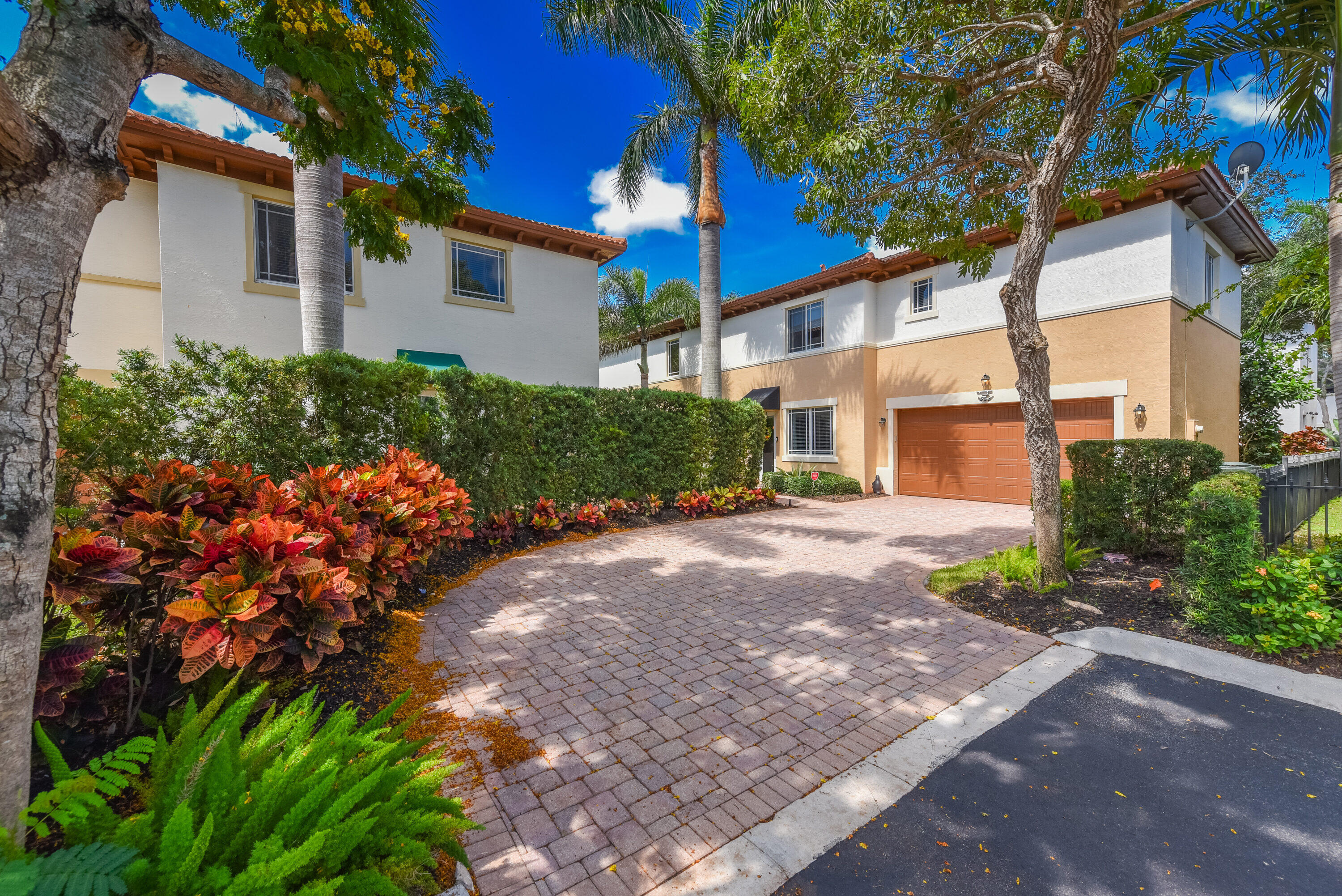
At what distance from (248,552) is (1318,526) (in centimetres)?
1489

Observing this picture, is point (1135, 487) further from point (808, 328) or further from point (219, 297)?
point (219, 297)

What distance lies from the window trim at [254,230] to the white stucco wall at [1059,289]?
484 inches

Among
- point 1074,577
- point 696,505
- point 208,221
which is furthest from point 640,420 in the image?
point 208,221

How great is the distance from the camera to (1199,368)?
11.5 meters

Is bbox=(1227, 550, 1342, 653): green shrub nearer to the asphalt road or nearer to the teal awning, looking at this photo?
the asphalt road

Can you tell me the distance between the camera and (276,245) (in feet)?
32.8

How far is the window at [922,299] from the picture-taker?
46.2ft

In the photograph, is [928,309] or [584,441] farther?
[928,309]

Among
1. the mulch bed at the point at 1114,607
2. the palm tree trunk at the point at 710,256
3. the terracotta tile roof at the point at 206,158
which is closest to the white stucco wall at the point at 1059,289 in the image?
the palm tree trunk at the point at 710,256

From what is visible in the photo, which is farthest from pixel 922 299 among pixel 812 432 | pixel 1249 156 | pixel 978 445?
pixel 1249 156

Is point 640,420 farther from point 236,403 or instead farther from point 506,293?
point 236,403

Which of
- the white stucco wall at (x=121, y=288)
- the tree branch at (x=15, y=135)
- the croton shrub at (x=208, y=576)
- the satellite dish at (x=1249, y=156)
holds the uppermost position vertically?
the satellite dish at (x=1249, y=156)

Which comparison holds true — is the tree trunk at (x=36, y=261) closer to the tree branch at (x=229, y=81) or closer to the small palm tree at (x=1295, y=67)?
the tree branch at (x=229, y=81)

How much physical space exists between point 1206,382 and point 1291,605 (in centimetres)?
1089
